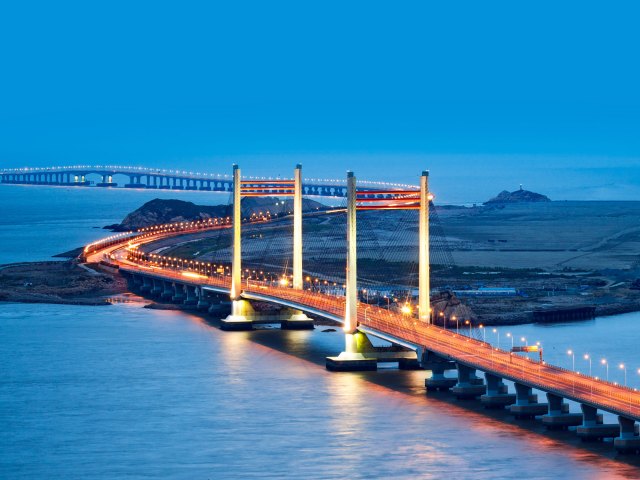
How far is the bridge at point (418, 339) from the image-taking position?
138ft

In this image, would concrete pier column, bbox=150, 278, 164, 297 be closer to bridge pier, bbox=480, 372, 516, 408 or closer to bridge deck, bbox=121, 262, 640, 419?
bridge deck, bbox=121, 262, 640, 419

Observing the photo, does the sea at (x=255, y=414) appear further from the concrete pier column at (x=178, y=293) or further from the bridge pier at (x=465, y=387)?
the concrete pier column at (x=178, y=293)

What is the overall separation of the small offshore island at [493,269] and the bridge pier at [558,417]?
79.0ft

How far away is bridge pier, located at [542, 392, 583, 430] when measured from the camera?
141 ft

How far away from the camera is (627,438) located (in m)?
39.6

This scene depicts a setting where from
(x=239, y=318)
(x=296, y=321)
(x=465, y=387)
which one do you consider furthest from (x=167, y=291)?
(x=465, y=387)

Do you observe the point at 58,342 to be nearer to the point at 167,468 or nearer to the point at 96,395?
the point at 96,395

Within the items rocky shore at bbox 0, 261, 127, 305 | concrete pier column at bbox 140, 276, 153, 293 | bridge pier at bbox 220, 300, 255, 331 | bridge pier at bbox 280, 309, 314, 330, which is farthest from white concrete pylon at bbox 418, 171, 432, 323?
concrete pier column at bbox 140, 276, 153, 293

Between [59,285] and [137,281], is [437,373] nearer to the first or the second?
[137,281]

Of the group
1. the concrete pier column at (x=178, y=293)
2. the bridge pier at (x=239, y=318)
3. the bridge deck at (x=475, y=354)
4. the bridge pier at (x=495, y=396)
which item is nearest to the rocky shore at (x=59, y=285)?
the concrete pier column at (x=178, y=293)

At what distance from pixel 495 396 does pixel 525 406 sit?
191cm

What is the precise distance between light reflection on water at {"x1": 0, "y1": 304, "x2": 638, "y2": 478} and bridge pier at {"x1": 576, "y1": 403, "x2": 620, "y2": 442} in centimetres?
40

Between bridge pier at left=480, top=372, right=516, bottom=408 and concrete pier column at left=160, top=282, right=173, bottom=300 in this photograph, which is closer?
bridge pier at left=480, top=372, right=516, bottom=408

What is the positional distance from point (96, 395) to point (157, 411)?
3.84 m
